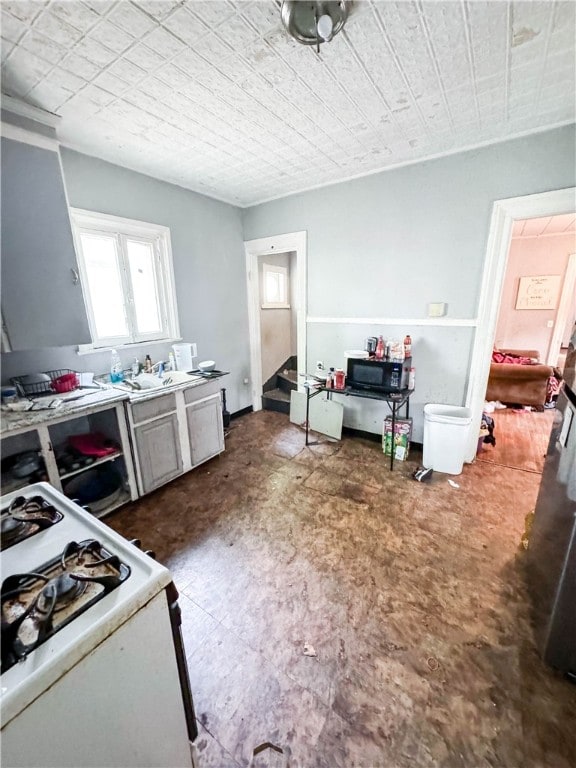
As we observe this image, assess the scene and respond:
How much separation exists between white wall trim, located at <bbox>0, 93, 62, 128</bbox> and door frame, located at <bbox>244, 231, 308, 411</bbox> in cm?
211

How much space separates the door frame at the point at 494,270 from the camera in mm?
2205

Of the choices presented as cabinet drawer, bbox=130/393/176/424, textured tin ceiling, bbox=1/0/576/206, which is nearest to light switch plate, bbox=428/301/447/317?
textured tin ceiling, bbox=1/0/576/206

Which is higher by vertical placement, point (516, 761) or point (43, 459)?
point (43, 459)

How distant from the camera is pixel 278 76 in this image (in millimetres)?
1591

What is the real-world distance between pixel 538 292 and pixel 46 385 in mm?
7105

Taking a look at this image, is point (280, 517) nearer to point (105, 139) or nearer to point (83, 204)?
point (83, 204)

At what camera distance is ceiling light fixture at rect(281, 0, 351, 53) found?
119cm

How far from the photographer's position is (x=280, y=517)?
221 centimetres

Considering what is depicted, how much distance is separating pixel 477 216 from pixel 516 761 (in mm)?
3112

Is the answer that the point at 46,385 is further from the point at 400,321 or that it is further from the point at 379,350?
the point at 400,321

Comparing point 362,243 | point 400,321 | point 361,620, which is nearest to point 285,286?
point 362,243

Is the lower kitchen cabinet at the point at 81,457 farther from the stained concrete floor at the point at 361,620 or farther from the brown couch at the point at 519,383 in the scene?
the brown couch at the point at 519,383

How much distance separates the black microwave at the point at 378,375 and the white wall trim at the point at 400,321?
369mm

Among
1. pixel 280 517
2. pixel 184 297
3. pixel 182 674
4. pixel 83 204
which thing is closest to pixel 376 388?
pixel 280 517
